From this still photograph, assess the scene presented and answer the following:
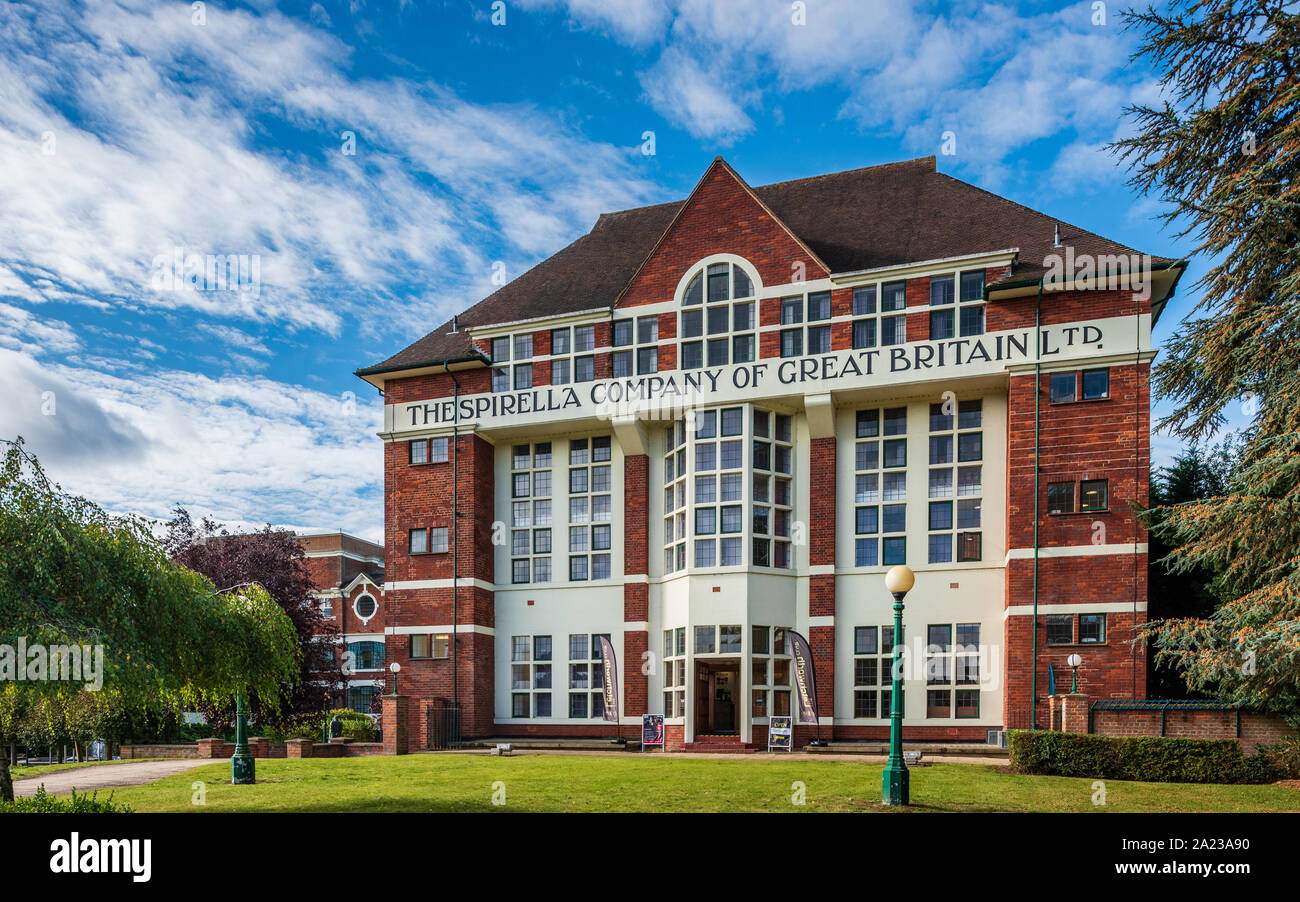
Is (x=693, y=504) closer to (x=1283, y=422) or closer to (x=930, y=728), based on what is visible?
(x=930, y=728)

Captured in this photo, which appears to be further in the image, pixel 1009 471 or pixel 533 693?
pixel 533 693

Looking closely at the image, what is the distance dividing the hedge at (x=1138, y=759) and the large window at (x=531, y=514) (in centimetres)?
1730

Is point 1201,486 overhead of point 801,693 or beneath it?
overhead

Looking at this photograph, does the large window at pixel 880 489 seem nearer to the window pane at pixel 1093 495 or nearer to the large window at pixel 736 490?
the large window at pixel 736 490

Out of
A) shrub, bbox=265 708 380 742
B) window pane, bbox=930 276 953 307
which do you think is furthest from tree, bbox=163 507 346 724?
window pane, bbox=930 276 953 307

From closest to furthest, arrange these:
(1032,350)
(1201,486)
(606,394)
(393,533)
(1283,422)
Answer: (1283,422) → (1032,350) → (1201,486) → (606,394) → (393,533)

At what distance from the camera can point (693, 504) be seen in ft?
98.6

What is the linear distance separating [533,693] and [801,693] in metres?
9.27

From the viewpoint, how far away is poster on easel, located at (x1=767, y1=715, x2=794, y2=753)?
27.4 m

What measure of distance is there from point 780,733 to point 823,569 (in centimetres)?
502

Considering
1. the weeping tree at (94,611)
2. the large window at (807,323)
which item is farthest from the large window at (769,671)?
the weeping tree at (94,611)

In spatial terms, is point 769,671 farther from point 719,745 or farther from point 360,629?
point 360,629

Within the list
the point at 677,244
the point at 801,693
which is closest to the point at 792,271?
the point at 677,244

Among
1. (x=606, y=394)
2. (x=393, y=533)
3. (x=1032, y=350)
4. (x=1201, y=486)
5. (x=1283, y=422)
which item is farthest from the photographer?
(x=393, y=533)
